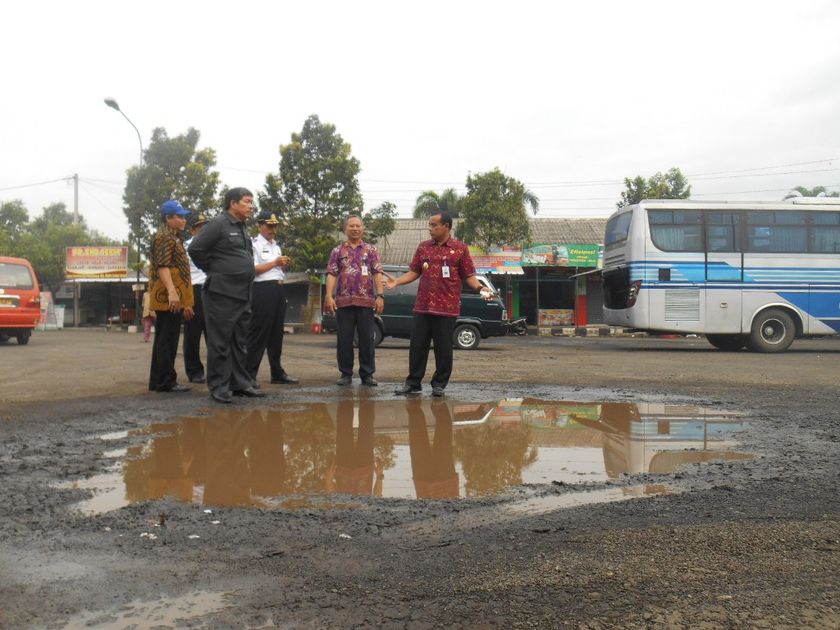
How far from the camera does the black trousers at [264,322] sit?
22.5 ft

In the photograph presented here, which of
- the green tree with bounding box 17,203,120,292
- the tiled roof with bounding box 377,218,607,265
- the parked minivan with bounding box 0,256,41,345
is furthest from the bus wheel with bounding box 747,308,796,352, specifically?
the green tree with bounding box 17,203,120,292

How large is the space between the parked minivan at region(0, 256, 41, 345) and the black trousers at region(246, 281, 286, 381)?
1144cm

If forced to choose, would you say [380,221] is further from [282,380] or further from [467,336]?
[282,380]

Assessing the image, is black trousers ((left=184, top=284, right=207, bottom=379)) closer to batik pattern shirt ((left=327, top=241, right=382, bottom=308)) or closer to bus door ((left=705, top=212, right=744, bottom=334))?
batik pattern shirt ((left=327, top=241, right=382, bottom=308))

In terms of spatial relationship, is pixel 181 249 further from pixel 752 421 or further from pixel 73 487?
pixel 752 421

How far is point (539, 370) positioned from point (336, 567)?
7183 millimetres

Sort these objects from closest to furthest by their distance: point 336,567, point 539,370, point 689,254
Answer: point 336,567 < point 539,370 < point 689,254

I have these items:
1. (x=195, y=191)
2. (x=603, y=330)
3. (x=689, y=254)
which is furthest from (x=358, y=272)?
(x=195, y=191)

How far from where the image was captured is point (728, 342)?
16.6 m

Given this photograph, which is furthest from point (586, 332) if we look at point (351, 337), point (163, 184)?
point (351, 337)

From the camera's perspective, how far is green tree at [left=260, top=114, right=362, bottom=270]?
26516 mm

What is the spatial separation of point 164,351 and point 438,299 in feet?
7.81

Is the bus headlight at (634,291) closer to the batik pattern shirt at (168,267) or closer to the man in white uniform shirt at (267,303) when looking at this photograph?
the man in white uniform shirt at (267,303)

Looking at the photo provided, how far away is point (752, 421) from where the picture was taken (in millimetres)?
5094
